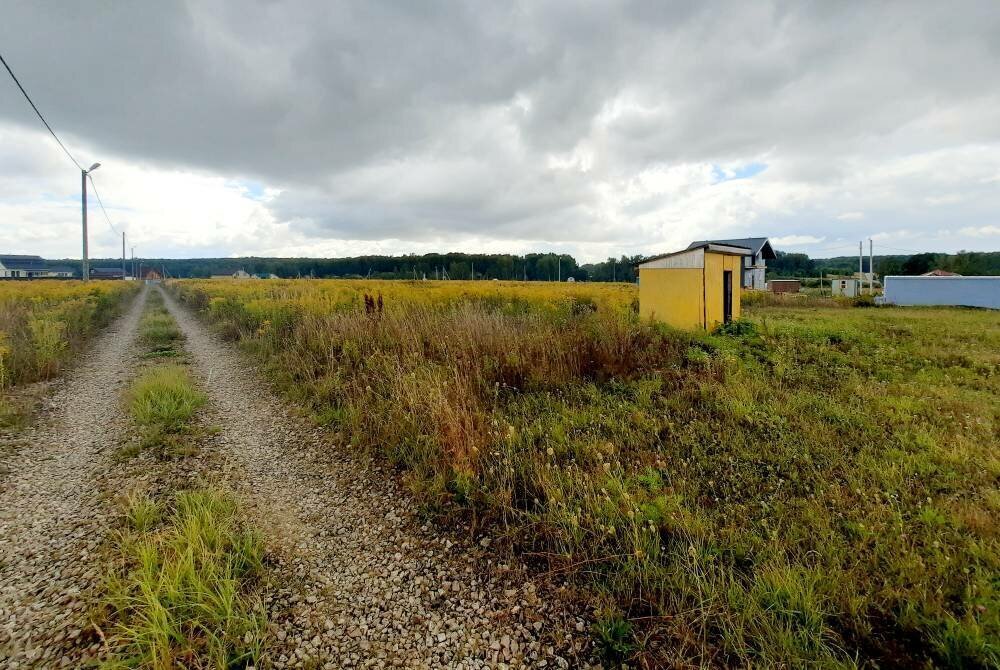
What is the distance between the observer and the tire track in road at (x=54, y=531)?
238 cm

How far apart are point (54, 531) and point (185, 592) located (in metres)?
1.71

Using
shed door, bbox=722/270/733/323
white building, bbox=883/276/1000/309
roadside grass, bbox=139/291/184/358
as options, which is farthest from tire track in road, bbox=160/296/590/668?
white building, bbox=883/276/1000/309

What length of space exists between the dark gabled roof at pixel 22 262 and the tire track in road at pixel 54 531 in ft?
431

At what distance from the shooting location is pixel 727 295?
37.6 ft

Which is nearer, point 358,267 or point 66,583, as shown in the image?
point 66,583

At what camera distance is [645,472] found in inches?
154

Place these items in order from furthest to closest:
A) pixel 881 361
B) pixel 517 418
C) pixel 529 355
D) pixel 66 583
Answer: pixel 881 361
pixel 529 355
pixel 517 418
pixel 66 583

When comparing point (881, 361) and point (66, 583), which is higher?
point (881, 361)

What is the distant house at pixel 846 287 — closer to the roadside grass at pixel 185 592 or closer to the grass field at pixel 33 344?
the roadside grass at pixel 185 592

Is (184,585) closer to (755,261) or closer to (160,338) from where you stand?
(160,338)

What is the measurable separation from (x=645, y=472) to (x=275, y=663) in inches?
119

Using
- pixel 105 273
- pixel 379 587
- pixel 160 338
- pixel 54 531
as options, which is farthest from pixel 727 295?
pixel 105 273

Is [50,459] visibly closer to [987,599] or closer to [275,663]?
[275,663]

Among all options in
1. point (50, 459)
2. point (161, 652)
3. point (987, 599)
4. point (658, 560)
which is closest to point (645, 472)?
point (658, 560)
